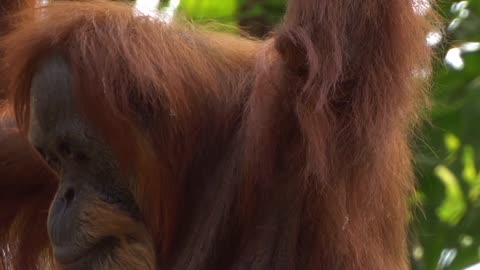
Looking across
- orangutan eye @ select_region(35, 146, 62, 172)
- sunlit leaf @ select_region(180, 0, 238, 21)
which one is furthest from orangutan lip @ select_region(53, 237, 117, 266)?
sunlit leaf @ select_region(180, 0, 238, 21)

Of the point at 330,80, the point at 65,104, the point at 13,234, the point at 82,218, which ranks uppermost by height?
the point at 330,80

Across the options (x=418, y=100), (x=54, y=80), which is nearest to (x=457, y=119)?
(x=418, y=100)

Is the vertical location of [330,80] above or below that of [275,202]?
above

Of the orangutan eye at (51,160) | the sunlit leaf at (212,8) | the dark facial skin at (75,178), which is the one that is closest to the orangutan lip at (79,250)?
the dark facial skin at (75,178)

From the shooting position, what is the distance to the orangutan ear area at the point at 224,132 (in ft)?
9.96

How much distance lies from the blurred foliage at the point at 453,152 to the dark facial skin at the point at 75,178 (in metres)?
0.80

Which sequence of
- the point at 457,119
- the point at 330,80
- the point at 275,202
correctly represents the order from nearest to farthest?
the point at 330,80 → the point at 275,202 → the point at 457,119

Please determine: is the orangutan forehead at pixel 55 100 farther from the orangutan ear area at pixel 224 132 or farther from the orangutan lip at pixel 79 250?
the orangutan lip at pixel 79 250

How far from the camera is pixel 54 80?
330 cm

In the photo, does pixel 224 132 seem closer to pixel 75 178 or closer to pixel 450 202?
pixel 75 178

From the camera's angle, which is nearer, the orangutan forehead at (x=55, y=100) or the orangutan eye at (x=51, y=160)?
the orangutan forehead at (x=55, y=100)

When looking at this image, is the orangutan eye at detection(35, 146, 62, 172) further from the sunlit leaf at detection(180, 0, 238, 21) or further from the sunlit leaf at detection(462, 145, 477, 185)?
the sunlit leaf at detection(462, 145, 477, 185)

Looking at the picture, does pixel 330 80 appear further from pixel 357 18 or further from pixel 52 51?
pixel 52 51

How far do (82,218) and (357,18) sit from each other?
0.87 meters
